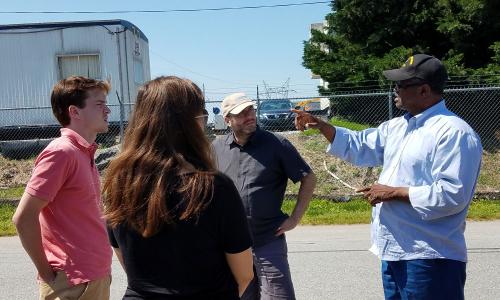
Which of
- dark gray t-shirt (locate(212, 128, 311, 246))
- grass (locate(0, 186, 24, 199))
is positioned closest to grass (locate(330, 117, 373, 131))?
grass (locate(0, 186, 24, 199))

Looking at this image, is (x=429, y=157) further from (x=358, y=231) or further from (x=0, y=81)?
(x=0, y=81)

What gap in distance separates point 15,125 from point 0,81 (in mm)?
1292

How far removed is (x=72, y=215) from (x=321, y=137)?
33.8 ft

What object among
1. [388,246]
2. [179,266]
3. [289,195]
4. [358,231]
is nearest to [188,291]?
[179,266]

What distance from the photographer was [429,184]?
279 centimetres

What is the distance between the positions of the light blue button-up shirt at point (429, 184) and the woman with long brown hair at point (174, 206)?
107cm

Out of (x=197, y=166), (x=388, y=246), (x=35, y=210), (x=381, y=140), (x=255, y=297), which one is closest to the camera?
(x=197, y=166)

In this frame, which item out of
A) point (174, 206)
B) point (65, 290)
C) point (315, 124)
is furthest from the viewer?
point (315, 124)

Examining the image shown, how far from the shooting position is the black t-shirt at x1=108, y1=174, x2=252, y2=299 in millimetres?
1985

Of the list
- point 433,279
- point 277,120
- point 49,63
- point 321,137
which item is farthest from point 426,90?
point 49,63

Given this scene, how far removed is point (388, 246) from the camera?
2.94 m

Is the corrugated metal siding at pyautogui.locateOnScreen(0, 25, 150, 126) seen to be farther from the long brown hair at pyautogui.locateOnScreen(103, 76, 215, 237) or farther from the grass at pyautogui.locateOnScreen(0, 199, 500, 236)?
the long brown hair at pyautogui.locateOnScreen(103, 76, 215, 237)

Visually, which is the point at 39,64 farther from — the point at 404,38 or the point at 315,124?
the point at 315,124

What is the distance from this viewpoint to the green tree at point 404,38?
12.6 m
